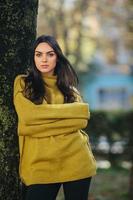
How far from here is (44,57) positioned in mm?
4180

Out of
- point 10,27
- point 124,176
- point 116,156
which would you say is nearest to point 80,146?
point 10,27

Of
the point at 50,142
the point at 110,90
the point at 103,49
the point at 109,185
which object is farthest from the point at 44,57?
the point at 110,90

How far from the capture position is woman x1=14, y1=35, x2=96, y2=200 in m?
4.07

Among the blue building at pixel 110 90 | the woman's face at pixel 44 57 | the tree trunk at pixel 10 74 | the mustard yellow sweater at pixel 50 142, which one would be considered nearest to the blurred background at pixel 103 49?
the blue building at pixel 110 90

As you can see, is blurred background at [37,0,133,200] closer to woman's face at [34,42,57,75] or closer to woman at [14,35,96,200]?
woman at [14,35,96,200]

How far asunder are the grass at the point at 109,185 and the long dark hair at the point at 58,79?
3715mm

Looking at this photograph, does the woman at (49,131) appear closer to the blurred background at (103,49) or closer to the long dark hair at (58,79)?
the long dark hair at (58,79)

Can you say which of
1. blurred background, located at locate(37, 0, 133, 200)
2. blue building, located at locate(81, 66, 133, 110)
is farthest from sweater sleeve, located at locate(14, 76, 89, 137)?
blue building, located at locate(81, 66, 133, 110)

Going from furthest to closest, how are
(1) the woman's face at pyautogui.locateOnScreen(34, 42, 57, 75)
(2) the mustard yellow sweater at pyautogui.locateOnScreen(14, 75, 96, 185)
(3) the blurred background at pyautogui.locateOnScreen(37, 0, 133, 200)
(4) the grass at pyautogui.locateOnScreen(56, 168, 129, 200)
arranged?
(3) the blurred background at pyautogui.locateOnScreen(37, 0, 133, 200)
(4) the grass at pyautogui.locateOnScreen(56, 168, 129, 200)
(1) the woman's face at pyautogui.locateOnScreen(34, 42, 57, 75)
(2) the mustard yellow sweater at pyautogui.locateOnScreen(14, 75, 96, 185)

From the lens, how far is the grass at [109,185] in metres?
8.50

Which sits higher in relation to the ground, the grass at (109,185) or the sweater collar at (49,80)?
the sweater collar at (49,80)

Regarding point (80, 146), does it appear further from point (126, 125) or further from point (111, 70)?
point (111, 70)

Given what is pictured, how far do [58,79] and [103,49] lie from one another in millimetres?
21458

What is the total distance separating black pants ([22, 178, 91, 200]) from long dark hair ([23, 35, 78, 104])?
61 cm
